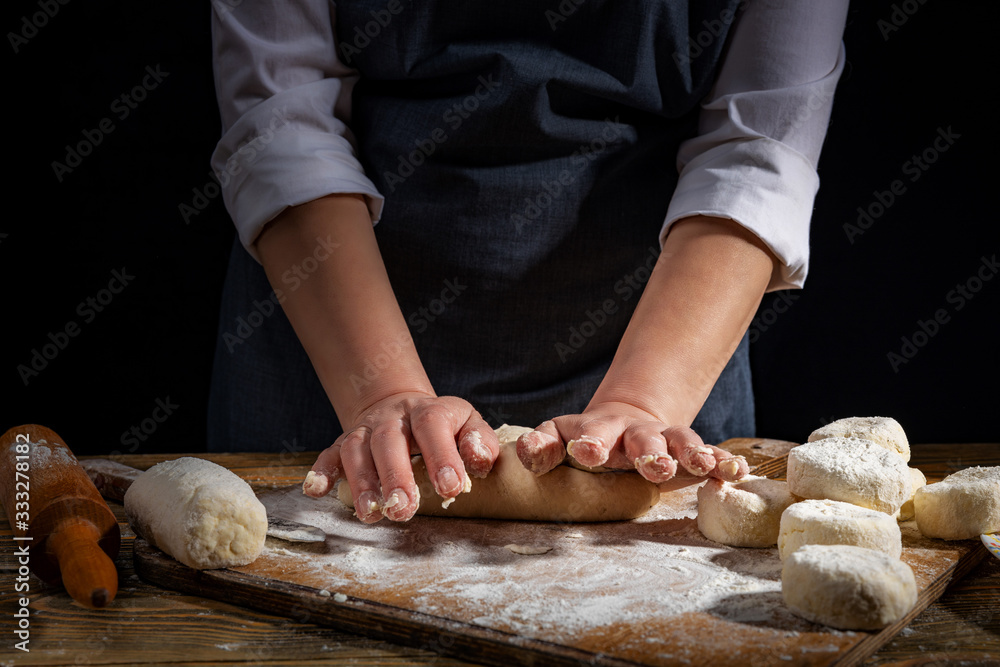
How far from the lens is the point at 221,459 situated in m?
1.52

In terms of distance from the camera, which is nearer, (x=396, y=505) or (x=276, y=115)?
(x=396, y=505)

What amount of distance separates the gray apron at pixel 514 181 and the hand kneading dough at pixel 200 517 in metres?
0.78

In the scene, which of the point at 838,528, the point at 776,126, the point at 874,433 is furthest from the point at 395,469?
the point at 776,126

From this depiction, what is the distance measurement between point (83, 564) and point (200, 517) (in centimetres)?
13

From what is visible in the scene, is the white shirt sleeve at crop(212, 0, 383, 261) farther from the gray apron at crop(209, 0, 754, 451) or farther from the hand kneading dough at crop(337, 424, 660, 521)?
the hand kneading dough at crop(337, 424, 660, 521)

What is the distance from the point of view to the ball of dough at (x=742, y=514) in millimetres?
→ 1033

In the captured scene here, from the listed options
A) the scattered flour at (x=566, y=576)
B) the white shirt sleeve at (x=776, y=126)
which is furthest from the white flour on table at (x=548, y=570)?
the white shirt sleeve at (x=776, y=126)

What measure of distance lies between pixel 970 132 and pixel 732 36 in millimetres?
1287

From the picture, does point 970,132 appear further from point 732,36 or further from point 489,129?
point 489,129

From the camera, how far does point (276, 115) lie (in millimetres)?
1503

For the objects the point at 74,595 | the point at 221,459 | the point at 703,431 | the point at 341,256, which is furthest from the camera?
the point at 703,431

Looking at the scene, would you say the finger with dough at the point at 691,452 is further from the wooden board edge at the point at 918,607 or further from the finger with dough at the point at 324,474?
the finger with dough at the point at 324,474

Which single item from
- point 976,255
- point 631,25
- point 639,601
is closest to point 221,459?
point 639,601

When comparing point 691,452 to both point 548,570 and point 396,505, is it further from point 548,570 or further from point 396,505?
point 396,505
